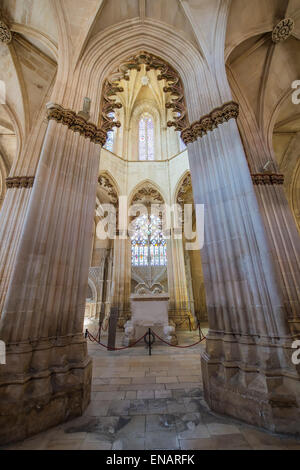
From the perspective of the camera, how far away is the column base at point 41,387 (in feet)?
6.84

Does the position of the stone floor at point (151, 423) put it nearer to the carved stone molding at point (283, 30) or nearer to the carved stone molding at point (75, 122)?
the carved stone molding at point (75, 122)

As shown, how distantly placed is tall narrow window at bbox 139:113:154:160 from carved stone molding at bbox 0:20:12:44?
9.03 meters

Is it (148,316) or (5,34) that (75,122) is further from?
(148,316)

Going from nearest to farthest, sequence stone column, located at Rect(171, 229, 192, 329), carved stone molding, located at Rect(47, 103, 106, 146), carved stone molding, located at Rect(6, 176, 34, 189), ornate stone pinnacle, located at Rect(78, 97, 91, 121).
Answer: carved stone molding, located at Rect(47, 103, 106, 146) → ornate stone pinnacle, located at Rect(78, 97, 91, 121) → carved stone molding, located at Rect(6, 176, 34, 189) → stone column, located at Rect(171, 229, 192, 329)

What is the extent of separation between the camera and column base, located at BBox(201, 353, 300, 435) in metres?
2.14

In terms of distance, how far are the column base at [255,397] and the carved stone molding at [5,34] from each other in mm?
10203

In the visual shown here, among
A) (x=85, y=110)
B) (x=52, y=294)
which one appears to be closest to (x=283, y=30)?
(x=85, y=110)

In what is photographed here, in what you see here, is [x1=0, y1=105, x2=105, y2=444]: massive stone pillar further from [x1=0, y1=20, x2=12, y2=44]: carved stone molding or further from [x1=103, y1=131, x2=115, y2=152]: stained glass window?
[x1=103, y1=131, x2=115, y2=152]: stained glass window

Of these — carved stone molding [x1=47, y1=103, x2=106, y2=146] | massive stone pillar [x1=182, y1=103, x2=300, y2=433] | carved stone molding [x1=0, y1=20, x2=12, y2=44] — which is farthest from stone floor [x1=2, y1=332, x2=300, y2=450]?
carved stone molding [x1=0, y1=20, x2=12, y2=44]

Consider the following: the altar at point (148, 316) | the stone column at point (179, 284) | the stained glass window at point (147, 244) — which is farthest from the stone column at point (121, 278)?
the stained glass window at point (147, 244)

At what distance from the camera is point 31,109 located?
7.40m

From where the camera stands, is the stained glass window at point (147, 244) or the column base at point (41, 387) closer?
the column base at point (41, 387)

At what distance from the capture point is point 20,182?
6.68 metres

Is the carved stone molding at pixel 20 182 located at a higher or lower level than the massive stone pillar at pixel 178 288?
higher
